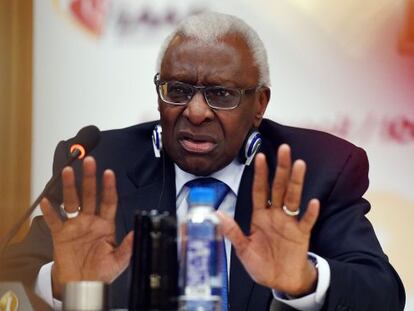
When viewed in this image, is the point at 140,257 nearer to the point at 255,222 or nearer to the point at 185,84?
the point at 255,222

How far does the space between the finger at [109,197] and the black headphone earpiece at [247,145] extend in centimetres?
61

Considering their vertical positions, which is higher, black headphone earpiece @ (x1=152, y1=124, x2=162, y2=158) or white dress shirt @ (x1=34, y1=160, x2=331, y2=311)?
black headphone earpiece @ (x1=152, y1=124, x2=162, y2=158)

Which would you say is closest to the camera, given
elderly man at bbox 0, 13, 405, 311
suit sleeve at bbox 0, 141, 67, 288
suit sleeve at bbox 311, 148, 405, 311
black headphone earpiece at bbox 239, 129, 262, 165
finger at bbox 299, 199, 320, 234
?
finger at bbox 299, 199, 320, 234

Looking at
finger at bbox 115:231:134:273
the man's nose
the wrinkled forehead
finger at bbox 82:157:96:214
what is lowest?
finger at bbox 115:231:134:273

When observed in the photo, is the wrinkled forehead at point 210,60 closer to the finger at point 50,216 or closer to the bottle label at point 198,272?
the finger at point 50,216

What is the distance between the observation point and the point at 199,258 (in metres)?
1.68

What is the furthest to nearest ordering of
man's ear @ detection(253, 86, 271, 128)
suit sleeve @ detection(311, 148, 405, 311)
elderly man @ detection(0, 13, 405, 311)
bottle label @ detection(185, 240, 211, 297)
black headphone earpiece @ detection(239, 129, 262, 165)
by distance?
man's ear @ detection(253, 86, 271, 128) < black headphone earpiece @ detection(239, 129, 262, 165) < suit sleeve @ detection(311, 148, 405, 311) < elderly man @ detection(0, 13, 405, 311) < bottle label @ detection(185, 240, 211, 297)

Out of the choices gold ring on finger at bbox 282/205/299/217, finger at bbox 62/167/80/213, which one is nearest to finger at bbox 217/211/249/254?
gold ring on finger at bbox 282/205/299/217

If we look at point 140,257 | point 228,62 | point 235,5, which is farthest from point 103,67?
point 140,257

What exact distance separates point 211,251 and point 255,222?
0.42 m

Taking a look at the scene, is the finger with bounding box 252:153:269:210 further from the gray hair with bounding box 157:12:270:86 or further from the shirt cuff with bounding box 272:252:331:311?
the gray hair with bounding box 157:12:270:86

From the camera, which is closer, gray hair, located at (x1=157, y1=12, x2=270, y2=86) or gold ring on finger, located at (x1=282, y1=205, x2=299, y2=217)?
gold ring on finger, located at (x1=282, y1=205, x2=299, y2=217)

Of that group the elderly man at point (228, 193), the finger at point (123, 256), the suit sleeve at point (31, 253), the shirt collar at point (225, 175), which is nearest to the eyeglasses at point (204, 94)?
the elderly man at point (228, 193)

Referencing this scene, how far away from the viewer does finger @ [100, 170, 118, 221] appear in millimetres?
2125
